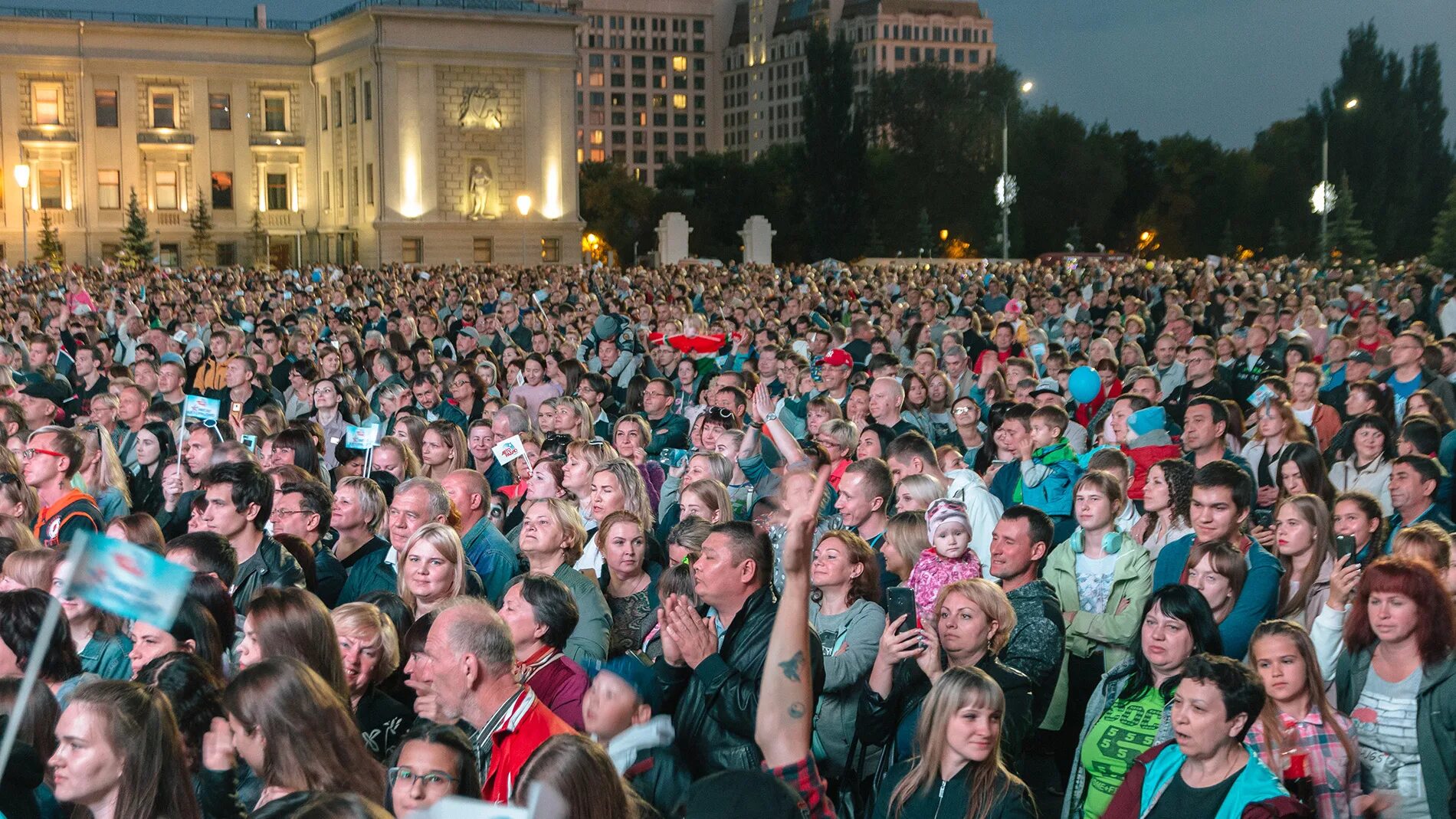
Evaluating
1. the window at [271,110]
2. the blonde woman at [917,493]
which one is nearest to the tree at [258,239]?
the window at [271,110]

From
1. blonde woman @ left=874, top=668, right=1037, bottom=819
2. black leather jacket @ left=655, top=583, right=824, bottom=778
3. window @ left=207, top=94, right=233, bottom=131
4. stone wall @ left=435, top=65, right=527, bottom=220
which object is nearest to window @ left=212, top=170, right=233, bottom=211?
window @ left=207, top=94, right=233, bottom=131

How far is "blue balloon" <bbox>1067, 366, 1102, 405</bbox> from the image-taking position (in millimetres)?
12320

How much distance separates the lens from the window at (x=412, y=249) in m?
68.7

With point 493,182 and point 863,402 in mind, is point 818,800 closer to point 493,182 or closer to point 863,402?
point 863,402

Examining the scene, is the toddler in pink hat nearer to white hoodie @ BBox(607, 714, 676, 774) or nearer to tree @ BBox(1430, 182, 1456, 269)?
white hoodie @ BBox(607, 714, 676, 774)

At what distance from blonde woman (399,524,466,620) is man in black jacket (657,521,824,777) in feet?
5.32

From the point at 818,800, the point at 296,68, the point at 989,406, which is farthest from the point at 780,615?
the point at 296,68

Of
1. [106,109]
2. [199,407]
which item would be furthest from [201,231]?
[199,407]

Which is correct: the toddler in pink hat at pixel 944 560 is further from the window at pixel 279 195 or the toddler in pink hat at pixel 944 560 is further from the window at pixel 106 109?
the window at pixel 106 109

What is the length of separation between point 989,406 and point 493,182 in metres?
60.0

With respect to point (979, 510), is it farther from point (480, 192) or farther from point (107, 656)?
point (480, 192)

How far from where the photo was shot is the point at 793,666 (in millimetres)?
4367

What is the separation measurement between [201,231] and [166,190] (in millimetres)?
4654

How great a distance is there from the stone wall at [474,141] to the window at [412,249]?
164 centimetres
